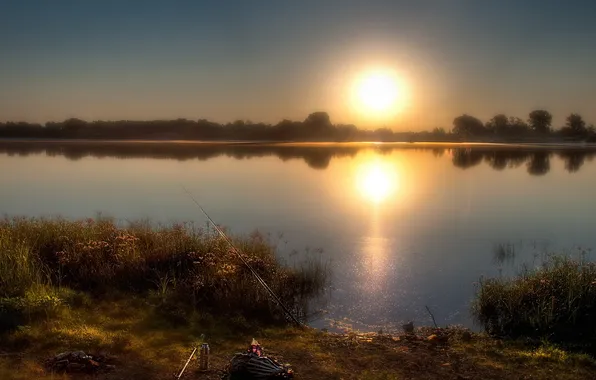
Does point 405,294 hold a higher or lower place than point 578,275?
lower

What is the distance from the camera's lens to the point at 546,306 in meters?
11.8

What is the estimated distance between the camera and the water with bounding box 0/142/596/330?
1502 cm

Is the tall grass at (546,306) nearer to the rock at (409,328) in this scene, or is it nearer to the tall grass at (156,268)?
the rock at (409,328)

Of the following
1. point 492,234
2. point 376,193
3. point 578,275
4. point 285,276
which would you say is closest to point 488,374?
point 578,275

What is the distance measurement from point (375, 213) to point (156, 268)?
2040 centimetres

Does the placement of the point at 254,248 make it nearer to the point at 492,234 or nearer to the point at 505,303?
the point at 505,303

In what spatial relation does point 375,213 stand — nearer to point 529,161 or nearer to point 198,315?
point 198,315

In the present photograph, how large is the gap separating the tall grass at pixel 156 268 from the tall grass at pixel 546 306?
179 inches

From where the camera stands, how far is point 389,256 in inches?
763

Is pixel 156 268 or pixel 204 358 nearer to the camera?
pixel 204 358

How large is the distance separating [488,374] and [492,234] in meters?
17.1

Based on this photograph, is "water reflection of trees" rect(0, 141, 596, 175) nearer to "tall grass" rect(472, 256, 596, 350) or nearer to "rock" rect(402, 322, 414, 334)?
"tall grass" rect(472, 256, 596, 350)

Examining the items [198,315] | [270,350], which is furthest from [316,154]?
[270,350]

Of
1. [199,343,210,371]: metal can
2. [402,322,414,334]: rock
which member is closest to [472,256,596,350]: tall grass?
[402,322,414,334]: rock
